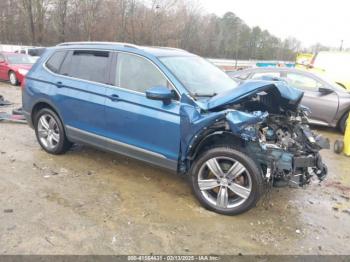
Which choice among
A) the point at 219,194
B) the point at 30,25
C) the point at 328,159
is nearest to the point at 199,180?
the point at 219,194

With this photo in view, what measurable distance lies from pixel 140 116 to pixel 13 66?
12311 millimetres

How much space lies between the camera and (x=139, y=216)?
377 cm

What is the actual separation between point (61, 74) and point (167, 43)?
143ft

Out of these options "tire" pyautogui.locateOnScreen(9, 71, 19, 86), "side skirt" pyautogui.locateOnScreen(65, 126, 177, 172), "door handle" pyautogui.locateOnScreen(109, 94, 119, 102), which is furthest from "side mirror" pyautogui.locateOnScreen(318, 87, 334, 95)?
"tire" pyautogui.locateOnScreen(9, 71, 19, 86)

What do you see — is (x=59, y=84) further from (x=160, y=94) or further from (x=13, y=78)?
(x=13, y=78)

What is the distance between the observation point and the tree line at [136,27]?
40750mm

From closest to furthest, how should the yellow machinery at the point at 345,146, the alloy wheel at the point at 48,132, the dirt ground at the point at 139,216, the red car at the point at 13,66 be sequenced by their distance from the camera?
the dirt ground at the point at 139,216, the alloy wheel at the point at 48,132, the yellow machinery at the point at 345,146, the red car at the point at 13,66

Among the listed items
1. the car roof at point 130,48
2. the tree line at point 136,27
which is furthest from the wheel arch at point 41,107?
the tree line at point 136,27

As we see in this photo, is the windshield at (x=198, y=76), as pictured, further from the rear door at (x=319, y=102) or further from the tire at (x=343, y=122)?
the tire at (x=343, y=122)

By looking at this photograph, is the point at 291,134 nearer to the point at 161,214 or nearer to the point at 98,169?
the point at 161,214

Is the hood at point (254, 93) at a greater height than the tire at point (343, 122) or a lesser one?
greater

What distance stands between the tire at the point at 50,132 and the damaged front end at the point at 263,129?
7.51ft

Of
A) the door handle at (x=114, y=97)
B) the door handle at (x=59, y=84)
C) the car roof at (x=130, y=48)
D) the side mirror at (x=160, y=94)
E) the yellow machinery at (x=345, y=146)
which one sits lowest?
the yellow machinery at (x=345, y=146)

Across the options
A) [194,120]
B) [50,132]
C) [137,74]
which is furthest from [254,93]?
[50,132]
